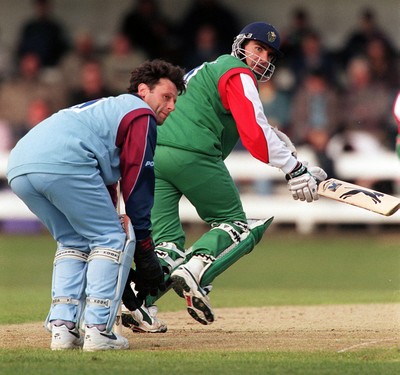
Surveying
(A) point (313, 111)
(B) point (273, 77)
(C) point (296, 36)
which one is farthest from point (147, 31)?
(A) point (313, 111)

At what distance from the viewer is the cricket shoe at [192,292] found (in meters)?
8.13

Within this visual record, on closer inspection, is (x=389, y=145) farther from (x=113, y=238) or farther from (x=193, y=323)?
(x=113, y=238)

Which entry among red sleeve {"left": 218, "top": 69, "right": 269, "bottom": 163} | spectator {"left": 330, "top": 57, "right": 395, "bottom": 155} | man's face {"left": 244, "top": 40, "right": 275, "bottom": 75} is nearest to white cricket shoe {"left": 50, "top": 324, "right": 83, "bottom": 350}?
red sleeve {"left": 218, "top": 69, "right": 269, "bottom": 163}

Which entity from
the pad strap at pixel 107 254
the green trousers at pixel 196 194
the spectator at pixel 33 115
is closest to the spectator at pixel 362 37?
the spectator at pixel 33 115

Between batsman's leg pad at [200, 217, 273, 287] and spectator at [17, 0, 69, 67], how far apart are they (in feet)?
44.0

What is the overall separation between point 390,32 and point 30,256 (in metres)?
9.25

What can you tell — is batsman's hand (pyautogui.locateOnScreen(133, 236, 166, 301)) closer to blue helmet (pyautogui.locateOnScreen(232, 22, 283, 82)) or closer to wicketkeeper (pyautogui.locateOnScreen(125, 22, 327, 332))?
wicketkeeper (pyautogui.locateOnScreen(125, 22, 327, 332))

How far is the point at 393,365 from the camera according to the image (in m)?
6.78

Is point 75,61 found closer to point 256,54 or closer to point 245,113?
point 256,54

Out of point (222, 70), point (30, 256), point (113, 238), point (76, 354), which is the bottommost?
point (30, 256)

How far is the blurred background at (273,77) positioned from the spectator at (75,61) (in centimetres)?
3

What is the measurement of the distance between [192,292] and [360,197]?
147cm

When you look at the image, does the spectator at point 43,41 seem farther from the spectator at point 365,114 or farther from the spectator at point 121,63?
the spectator at point 365,114

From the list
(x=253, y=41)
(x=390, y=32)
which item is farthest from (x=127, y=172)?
(x=390, y=32)
